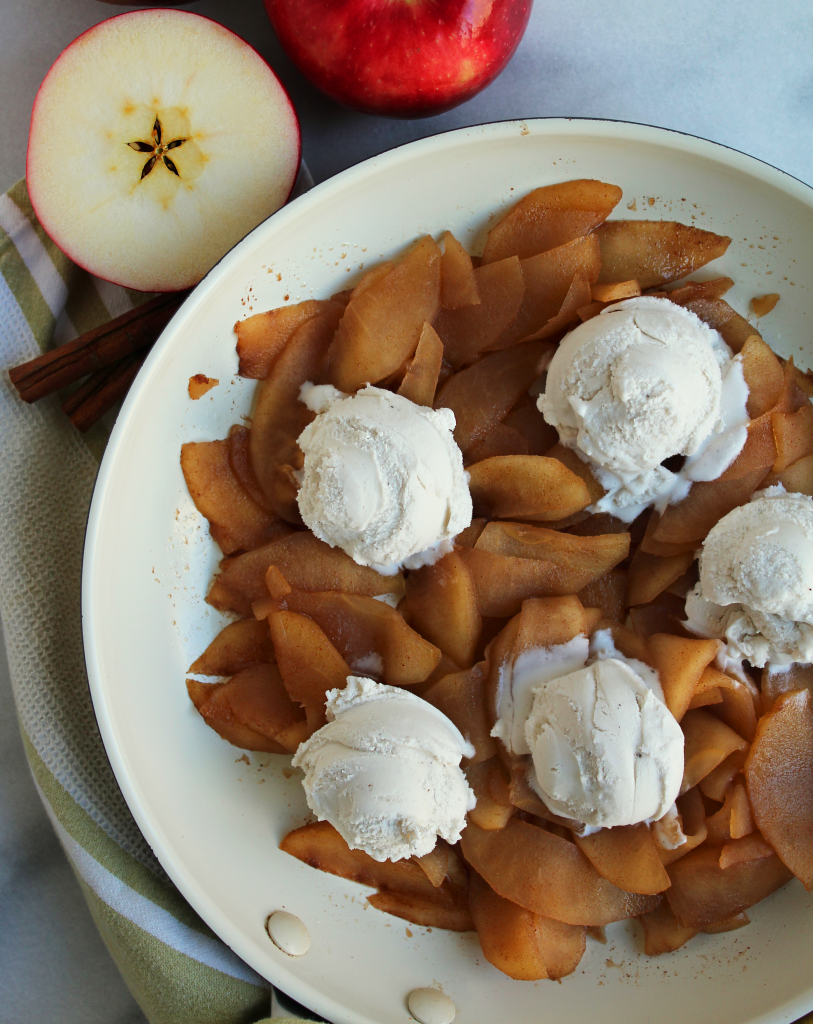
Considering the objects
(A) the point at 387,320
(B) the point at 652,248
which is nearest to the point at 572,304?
(B) the point at 652,248

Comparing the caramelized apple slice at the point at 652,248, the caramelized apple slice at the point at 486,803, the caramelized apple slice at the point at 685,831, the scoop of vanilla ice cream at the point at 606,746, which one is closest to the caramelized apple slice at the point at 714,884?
the caramelized apple slice at the point at 685,831

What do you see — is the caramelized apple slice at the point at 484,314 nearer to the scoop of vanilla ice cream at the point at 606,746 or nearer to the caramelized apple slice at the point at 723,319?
the caramelized apple slice at the point at 723,319

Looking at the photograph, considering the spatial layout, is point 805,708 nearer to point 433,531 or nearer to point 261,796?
point 433,531

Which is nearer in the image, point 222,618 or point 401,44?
point 401,44

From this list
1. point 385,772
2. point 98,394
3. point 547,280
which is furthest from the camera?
point 98,394

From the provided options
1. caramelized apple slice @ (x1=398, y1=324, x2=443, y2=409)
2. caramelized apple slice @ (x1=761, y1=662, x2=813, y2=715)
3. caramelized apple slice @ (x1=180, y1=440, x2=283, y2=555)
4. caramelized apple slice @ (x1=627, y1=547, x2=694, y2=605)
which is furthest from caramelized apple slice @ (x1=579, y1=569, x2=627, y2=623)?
caramelized apple slice @ (x1=180, y1=440, x2=283, y2=555)

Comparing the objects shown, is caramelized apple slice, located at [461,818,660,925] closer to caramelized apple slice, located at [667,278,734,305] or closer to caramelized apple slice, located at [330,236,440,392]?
caramelized apple slice, located at [330,236,440,392]

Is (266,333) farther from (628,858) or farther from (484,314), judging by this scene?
(628,858)
